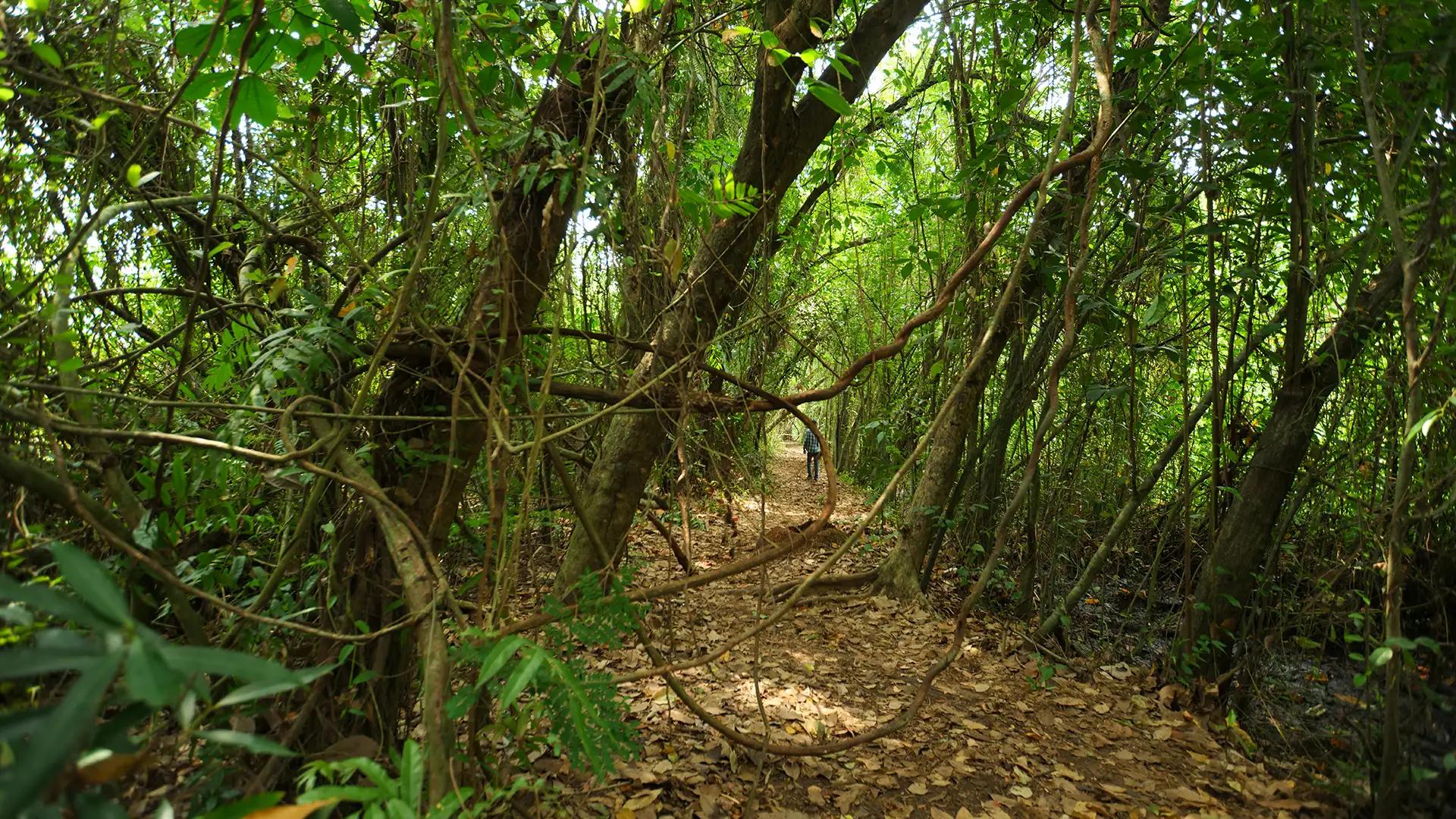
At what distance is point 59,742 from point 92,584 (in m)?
0.21

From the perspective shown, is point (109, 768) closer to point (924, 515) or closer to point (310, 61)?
point (310, 61)

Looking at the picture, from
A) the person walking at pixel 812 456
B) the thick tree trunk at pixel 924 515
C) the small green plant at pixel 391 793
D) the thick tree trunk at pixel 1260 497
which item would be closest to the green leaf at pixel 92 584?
the small green plant at pixel 391 793

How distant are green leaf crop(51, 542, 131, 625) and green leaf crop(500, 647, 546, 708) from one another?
1.95ft

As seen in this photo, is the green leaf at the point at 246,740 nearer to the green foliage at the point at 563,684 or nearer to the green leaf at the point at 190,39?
the green foliage at the point at 563,684

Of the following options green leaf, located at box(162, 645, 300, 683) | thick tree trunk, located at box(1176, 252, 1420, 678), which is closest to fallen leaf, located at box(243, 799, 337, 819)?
green leaf, located at box(162, 645, 300, 683)

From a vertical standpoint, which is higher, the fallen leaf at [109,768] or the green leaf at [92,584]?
the green leaf at [92,584]

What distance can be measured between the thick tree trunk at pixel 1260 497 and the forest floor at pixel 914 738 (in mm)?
373

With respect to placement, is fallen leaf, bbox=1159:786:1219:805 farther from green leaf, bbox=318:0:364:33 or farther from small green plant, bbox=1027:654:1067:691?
green leaf, bbox=318:0:364:33

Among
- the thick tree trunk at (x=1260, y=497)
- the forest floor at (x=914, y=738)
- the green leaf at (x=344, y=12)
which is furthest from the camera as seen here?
the thick tree trunk at (x=1260, y=497)

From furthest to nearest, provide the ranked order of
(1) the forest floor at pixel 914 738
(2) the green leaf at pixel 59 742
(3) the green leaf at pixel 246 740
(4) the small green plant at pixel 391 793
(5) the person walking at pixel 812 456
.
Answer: (5) the person walking at pixel 812 456 < (1) the forest floor at pixel 914 738 < (4) the small green plant at pixel 391 793 < (3) the green leaf at pixel 246 740 < (2) the green leaf at pixel 59 742

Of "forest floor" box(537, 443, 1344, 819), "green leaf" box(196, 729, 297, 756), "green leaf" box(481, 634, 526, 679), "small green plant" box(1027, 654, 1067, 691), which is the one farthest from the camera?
"small green plant" box(1027, 654, 1067, 691)

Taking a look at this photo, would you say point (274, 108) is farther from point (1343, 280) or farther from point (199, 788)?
point (1343, 280)

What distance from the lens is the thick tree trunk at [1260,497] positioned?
321 cm

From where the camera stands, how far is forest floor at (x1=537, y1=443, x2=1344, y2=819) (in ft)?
8.97
